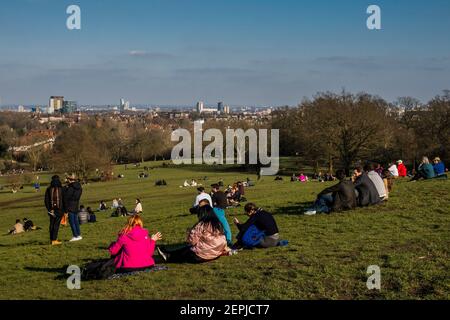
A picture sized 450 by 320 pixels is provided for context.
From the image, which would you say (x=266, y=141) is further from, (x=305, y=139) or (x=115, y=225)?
(x=115, y=225)

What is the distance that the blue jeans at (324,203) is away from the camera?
57.7ft

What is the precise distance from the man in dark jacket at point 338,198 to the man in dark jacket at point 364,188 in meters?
0.31

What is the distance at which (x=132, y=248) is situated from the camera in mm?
11305

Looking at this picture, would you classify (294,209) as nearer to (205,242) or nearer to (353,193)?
(353,193)

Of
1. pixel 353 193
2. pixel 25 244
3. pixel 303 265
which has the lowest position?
pixel 25 244

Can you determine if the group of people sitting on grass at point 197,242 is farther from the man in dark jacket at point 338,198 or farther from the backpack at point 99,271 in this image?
the man in dark jacket at point 338,198

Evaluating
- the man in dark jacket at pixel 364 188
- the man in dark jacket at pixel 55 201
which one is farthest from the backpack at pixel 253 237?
the man in dark jacket at pixel 55 201

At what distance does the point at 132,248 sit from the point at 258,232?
3573 mm

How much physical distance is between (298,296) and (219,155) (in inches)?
3400

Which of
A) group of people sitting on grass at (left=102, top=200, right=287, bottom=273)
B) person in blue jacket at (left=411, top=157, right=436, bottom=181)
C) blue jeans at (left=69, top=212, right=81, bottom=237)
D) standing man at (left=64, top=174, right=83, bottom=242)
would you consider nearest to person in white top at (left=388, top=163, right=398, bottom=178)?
person in blue jacket at (left=411, top=157, right=436, bottom=181)

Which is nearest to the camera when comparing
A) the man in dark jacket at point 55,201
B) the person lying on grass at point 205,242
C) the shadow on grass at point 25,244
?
the person lying on grass at point 205,242

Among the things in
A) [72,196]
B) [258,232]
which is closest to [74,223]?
[72,196]

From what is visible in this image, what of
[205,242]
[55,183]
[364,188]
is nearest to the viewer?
[205,242]

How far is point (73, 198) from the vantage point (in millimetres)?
16812
